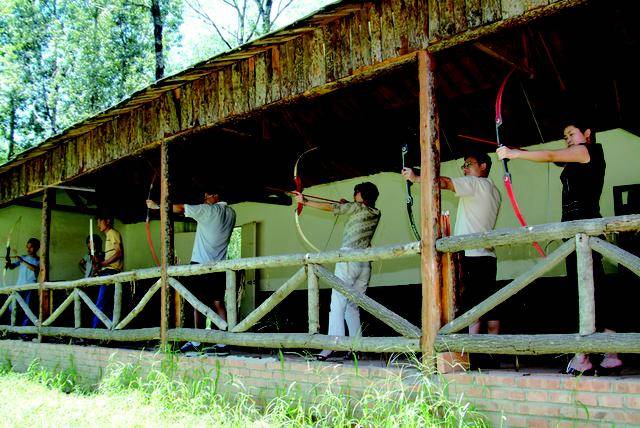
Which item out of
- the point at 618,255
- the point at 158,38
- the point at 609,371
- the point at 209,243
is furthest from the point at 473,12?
the point at 158,38

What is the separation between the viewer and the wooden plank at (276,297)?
528cm

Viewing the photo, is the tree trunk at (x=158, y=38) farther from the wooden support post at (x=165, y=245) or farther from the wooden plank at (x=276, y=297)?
the wooden plank at (x=276, y=297)

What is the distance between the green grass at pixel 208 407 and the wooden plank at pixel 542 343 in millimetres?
312

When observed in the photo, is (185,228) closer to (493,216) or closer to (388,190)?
Answer: (388,190)

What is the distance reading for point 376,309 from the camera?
15.2 ft

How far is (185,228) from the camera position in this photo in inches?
479

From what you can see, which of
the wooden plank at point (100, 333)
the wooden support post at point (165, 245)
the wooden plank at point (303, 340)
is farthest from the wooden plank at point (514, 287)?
the wooden plank at point (100, 333)

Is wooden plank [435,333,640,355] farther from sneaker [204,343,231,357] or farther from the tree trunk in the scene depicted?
the tree trunk

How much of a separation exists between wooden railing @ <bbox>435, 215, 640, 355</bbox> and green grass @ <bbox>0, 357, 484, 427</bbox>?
1.33 feet

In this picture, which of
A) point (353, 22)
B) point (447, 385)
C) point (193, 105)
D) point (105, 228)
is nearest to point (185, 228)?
point (105, 228)

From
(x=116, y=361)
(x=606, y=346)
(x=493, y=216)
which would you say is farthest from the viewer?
(x=116, y=361)

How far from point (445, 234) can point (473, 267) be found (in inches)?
Answer: 13.5

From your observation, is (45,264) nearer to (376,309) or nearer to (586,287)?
(376,309)

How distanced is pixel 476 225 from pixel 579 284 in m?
1.13
